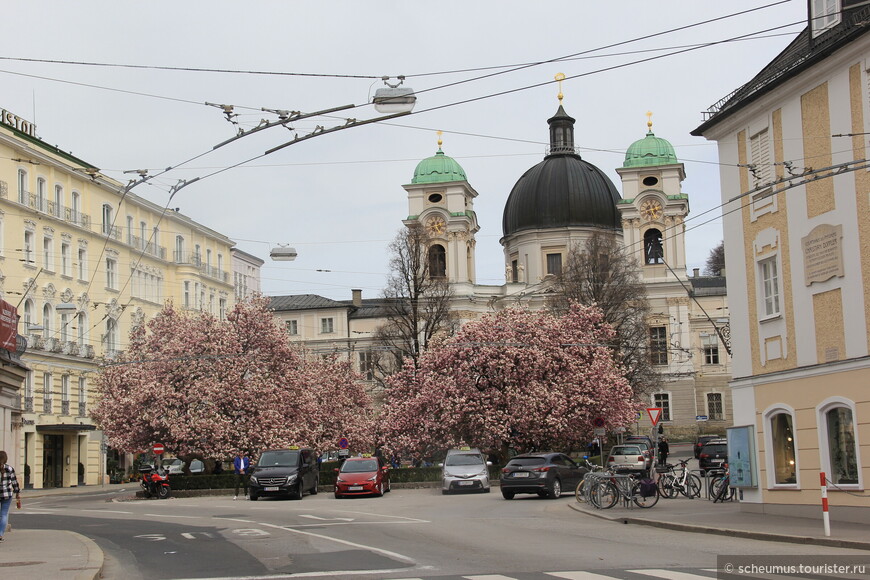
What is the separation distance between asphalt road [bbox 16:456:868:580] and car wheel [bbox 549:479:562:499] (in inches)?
100

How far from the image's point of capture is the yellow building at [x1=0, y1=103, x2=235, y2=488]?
56.6 meters

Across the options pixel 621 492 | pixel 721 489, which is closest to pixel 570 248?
pixel 721 489

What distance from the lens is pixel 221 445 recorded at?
45.8 meters

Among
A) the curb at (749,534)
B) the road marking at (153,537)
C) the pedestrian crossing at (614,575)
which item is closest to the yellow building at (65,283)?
the road marking at (153,537)

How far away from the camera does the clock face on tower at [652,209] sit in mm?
92625

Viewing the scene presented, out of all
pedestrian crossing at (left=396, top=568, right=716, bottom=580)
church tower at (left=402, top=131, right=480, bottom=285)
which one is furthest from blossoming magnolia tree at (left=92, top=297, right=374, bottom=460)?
church tower at (left=402, top=131, right=480, bottom=285)

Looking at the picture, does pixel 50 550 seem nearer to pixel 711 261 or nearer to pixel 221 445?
pixel 221 445

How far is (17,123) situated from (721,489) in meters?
44.6

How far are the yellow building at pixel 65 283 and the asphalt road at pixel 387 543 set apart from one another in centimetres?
2325

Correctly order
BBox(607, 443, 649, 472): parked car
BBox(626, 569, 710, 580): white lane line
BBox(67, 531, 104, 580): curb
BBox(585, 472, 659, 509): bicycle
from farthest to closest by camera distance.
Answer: BBox(607, 443, 649, 472): parked car
BBox(585, 472, 659, 509): bicycle
BBox(67, 531, 104, 580): curb
BBox(626, 569, 710, 580): white lane line

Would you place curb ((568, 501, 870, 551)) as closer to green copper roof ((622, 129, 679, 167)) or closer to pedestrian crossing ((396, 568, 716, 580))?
pedestrian crossing ((396, 568, 716, 580))

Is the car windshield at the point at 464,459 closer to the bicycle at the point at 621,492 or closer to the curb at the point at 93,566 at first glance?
the bicycle at the point at 621,492

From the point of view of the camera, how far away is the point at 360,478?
38062 millimetres

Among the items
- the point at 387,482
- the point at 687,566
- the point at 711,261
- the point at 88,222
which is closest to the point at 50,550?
the point at 687,566
